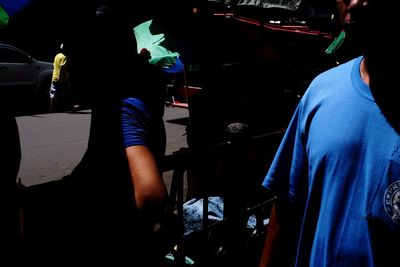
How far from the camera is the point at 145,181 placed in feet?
5.14

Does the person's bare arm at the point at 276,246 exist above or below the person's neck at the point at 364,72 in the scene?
below

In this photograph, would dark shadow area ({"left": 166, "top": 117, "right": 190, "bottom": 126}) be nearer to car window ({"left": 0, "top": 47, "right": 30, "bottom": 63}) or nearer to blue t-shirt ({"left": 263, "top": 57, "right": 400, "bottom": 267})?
car window ({"left": 0, "top": 47, "right": 30, "bottom": 63})

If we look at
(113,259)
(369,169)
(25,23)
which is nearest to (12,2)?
(113,259)

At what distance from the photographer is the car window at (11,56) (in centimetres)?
1402

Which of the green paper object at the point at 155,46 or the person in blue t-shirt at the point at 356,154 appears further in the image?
the green paper object at the point at 155,46

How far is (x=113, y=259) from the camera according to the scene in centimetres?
184

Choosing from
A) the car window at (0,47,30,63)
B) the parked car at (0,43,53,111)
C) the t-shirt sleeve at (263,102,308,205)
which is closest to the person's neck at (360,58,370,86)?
the t-shirt sleeve at (263,102,308,205)

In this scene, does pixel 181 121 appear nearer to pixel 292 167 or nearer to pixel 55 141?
pixel 55 141

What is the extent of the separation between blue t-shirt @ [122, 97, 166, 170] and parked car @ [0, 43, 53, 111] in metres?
13.5

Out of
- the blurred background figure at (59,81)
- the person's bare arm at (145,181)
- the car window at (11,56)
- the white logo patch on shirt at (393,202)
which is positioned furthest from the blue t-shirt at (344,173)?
the car window at (11,56)

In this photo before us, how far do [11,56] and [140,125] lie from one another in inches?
567

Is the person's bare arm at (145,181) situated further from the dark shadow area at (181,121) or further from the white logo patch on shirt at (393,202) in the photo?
the dark shadow area at (181,121)

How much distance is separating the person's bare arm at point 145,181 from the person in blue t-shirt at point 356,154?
535 millimetres


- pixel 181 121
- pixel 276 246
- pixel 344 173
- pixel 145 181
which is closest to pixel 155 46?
pixel 145 181
